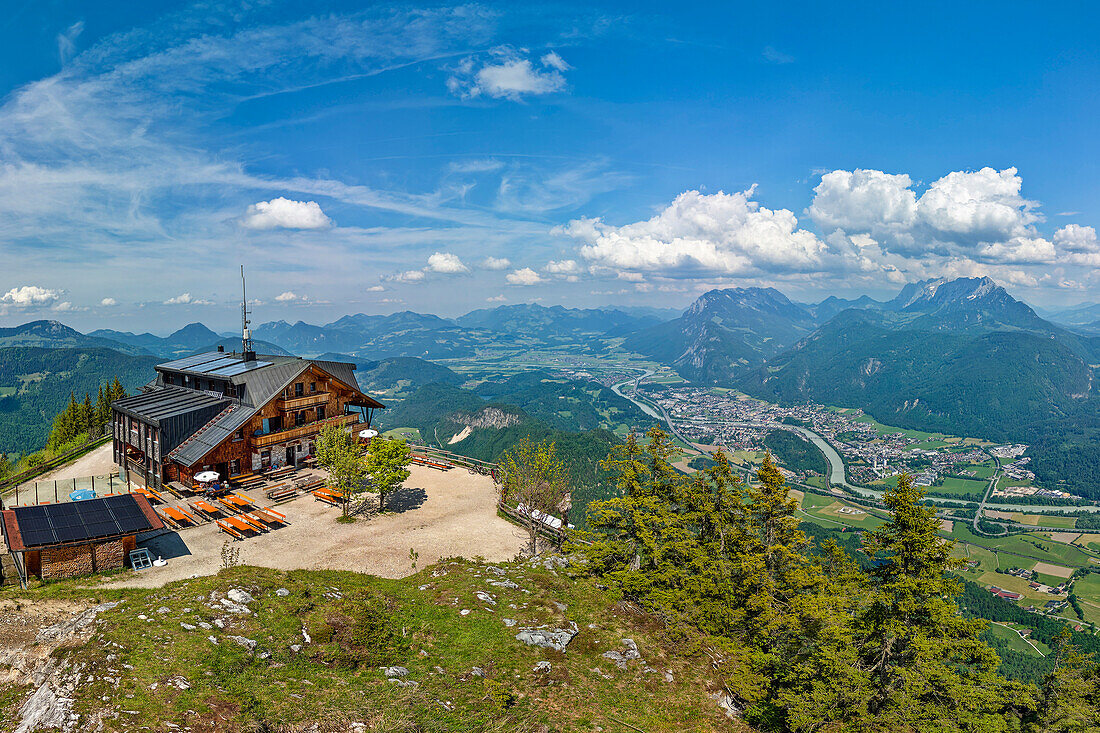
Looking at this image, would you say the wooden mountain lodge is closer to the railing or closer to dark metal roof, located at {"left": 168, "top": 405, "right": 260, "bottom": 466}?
dark metal roof, located at {"left": 168, "top": 405, "right": 260, "bottom": 466}

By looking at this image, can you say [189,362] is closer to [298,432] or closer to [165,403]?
[165,403]

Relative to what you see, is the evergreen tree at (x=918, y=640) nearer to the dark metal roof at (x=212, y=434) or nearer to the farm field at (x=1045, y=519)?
the dark metal roof at (x=212, y=434)

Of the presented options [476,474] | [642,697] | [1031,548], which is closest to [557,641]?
[642,697]

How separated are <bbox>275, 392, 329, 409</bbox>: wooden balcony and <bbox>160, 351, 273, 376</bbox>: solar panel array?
461 cm

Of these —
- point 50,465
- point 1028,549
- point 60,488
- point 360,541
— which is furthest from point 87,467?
point 1028,549

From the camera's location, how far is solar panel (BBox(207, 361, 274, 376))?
42919 millimetres

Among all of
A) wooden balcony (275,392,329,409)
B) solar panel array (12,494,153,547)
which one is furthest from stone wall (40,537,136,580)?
wooden balcony (275,392,329,409)

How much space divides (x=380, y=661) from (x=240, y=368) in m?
36.0

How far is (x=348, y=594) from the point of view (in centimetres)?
2148

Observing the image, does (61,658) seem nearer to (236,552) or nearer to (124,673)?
(124,673)

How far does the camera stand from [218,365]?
4734 cm

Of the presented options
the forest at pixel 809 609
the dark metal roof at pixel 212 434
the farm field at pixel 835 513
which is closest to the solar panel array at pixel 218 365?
the dark metal roof at pixel 212 434

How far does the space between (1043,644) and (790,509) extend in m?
144

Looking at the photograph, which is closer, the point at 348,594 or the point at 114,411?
the point at 348,594
